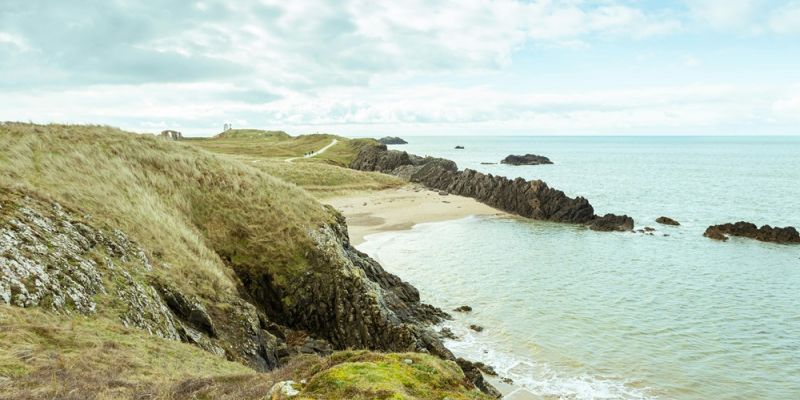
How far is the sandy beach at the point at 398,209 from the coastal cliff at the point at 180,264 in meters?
21.4

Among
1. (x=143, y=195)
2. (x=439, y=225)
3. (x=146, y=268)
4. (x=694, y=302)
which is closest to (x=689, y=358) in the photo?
(x=694, y=302)

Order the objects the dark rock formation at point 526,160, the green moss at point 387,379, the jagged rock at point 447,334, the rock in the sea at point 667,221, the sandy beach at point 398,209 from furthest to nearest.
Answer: the dark rock formation at point 526,160, the rock in the sea at point 667,221, the sandy beach at point 398,209, the jagged rock at point 447,334, the green moss at point 387,379

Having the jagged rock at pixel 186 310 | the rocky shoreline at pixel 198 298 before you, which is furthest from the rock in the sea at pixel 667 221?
the jagged rock at pixel 186 310

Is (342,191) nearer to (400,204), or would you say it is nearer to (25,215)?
(400,204)

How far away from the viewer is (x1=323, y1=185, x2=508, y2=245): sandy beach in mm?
56969

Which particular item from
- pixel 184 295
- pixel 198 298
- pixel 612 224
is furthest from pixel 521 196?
pixel 184 295

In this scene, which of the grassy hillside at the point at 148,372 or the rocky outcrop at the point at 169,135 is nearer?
the grassy hillside at the point at 148,372

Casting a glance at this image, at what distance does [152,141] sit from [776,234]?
59996 mm

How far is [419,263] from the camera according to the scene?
133 feet

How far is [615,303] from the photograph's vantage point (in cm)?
3123

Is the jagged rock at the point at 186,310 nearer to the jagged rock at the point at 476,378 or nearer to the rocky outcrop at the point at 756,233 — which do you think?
the jagged rock at the point at 476,378

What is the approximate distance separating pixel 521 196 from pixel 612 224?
14.2 metres

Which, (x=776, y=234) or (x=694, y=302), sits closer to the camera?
(x=694, y=302)

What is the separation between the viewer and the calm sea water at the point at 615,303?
21.9 metres
